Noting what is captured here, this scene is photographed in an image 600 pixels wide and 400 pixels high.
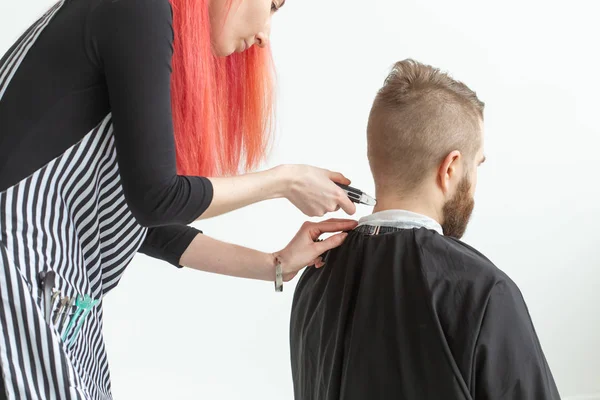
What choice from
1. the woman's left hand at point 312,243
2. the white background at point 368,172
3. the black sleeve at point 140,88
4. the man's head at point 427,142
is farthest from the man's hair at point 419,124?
the white background at point 368,172

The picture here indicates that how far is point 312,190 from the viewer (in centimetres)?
134

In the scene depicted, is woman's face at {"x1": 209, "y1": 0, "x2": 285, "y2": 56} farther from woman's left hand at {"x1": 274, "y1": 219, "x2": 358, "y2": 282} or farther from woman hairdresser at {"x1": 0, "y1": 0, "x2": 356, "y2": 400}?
woman's left hand at {"x1": 274, "y1": 219, "x2": 358, "y2": 282}

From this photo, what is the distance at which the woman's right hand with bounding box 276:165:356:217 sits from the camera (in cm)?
134

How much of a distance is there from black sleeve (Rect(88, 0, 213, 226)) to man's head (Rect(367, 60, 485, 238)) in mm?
480

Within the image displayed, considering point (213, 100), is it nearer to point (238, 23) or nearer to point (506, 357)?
point (238, 23)

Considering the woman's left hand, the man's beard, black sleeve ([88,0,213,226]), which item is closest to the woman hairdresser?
black sleeve ([88,0,213,226])

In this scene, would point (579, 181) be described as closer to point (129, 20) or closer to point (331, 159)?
point (331, 159)

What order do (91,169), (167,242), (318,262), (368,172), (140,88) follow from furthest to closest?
(368,172) < (167,242) < (318,262) < (91,169) < (140,88)

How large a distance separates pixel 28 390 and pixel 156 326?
1712 millimetres

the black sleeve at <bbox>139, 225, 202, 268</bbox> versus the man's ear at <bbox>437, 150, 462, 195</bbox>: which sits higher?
the man's ear at <bbox>437, 150, 462, 195</bbox>

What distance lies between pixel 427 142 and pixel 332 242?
0.28 metres

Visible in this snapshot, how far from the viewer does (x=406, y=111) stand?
55.9 inches

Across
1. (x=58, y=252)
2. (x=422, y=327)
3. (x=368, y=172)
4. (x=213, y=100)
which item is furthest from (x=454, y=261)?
(x=368, y=172)

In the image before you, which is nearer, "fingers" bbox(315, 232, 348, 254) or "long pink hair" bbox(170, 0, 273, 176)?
"long pink hair" bbox(170, 0, 273, 176)
